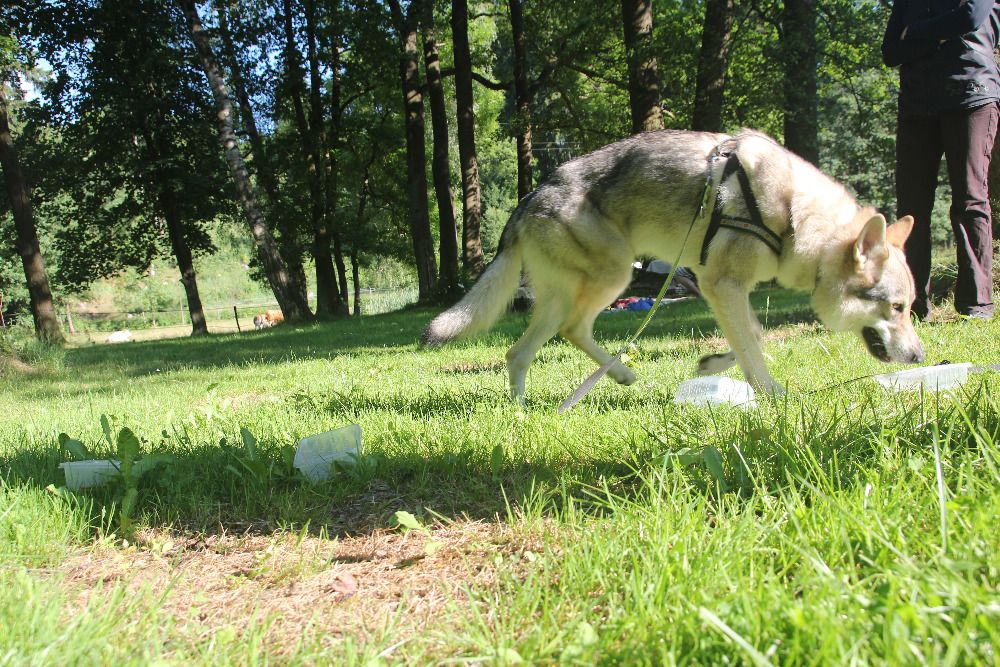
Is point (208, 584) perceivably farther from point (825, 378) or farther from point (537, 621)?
point (825, 378)

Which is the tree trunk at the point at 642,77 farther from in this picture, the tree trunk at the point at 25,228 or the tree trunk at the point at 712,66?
the tree trunk at the point at 25,228

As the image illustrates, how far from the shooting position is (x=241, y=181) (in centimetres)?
1748

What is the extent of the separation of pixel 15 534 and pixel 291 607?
116 cm

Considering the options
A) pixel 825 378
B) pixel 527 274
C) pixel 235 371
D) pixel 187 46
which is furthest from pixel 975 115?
pixel 187 46

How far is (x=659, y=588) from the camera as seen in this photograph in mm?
1447

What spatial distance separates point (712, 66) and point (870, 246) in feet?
36.7

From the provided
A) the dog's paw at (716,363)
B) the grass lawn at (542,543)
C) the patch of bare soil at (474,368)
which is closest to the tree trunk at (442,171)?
the patch of bare soil at (474,368)

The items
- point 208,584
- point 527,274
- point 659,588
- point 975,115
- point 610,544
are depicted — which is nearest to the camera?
point 659,588

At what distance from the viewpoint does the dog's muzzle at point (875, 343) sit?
13.1 ft

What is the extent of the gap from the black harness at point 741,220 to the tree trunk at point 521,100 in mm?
15067

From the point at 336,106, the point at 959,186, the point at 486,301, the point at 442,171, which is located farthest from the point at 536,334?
the point at 336,106

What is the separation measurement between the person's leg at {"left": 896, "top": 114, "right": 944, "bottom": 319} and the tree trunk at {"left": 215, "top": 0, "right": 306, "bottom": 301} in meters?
19.3

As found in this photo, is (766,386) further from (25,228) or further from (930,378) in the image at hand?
(25,228)

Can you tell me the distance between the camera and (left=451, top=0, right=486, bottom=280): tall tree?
60.1ft
